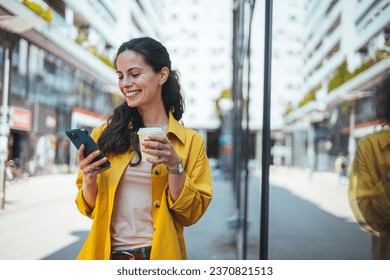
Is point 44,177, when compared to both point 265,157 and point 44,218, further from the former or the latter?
point 265,157

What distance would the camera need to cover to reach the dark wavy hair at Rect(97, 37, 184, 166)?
130cm

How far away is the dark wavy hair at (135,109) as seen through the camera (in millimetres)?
1298

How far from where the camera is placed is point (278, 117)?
7.22 ft

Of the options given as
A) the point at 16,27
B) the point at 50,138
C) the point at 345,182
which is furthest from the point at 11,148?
the point at 345,182

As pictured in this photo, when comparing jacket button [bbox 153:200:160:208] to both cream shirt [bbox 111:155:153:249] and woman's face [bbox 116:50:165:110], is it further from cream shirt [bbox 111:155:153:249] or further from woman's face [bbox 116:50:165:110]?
woman's face [bbox 116:50:165:110]

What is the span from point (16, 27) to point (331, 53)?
3.74 ft

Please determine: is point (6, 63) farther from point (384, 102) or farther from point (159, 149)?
point (384, 102)

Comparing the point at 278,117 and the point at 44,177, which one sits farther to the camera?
the point at 278,117

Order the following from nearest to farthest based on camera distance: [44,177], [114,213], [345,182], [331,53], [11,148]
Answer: [345,182] < [114,213] < [331,53] < [11,148] < [44,177]

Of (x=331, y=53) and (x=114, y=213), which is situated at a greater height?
(x=331, y=53)

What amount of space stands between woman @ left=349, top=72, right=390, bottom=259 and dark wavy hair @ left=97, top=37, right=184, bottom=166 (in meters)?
0.60

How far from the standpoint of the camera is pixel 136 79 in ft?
4.26

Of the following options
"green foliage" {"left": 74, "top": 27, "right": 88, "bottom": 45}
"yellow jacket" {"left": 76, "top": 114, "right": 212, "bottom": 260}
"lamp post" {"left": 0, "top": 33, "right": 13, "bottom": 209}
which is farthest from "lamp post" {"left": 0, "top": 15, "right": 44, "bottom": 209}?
"yellow jacket" {"left": 76, "top": 114, "right": 212, "bottom": 260}
